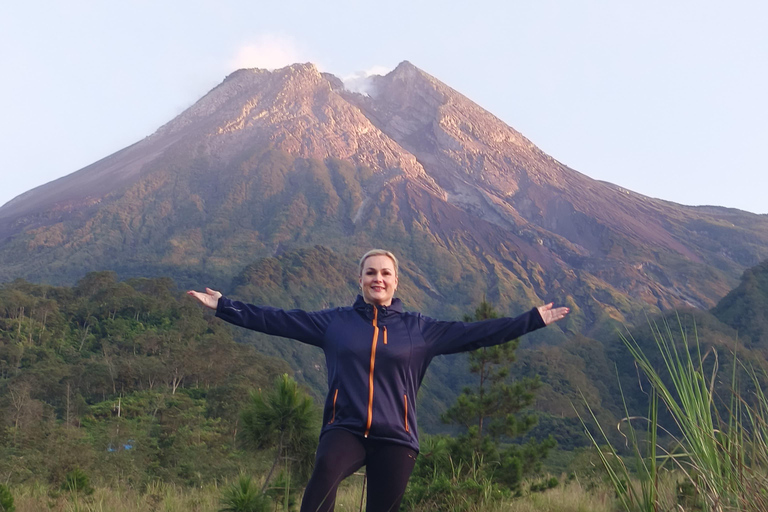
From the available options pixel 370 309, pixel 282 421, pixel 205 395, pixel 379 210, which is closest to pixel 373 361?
pixel 370 309

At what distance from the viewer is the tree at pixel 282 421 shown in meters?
4.13

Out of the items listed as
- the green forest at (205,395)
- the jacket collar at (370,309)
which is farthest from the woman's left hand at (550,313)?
the jacket collar at (370,309)

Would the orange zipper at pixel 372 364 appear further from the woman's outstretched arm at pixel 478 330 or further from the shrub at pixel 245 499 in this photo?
the shrub at pixel 245 499

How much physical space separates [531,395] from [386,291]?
28.7 feet

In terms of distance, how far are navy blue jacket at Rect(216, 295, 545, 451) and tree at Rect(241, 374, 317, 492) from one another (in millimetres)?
909

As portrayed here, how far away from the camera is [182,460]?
17984mm

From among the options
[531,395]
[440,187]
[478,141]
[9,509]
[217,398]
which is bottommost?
[217,398]

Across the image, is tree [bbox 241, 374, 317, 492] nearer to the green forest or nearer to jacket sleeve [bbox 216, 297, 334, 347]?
the green forest

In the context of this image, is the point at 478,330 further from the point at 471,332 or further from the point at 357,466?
the point at 357,466

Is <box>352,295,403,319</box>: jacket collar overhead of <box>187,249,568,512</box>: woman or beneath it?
overhead

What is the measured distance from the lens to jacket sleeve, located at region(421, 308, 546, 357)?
3.24 metres

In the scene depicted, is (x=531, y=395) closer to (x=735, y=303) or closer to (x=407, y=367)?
(x=407, y=367)

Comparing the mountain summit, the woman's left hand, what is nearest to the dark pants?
the woman's left hand

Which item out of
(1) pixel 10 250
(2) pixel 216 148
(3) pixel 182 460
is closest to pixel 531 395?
(3) pixel 182 460
